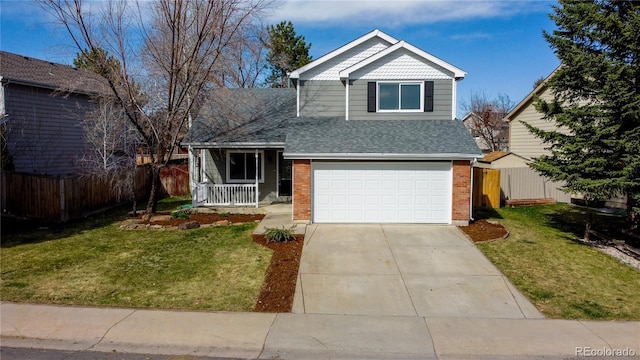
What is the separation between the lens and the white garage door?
13.7m

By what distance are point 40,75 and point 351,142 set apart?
14.6 m

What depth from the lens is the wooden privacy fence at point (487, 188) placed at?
1770 cm

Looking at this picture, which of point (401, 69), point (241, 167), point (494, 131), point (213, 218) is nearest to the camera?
point (213, 218)

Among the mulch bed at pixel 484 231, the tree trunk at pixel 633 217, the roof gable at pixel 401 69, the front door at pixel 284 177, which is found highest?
the roof gable at pixel 401 69

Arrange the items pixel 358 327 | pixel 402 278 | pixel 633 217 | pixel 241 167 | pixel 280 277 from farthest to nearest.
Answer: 1. pixel 241 167
2. pixel 633 217
3. pixel 402 278
4. pixel 280 277
5. pixel 358 327

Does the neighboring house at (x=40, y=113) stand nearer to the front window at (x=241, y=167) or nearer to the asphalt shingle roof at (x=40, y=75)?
the asphalt shingle roof at (x=40, y=75)

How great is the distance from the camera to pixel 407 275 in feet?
29.7

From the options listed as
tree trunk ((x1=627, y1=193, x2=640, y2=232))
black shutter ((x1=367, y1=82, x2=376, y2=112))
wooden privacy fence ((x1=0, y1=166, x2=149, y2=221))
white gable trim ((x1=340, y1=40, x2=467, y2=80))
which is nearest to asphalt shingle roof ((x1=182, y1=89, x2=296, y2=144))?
black shutter ((x1=367, y1=82, x2=376, y2=112))

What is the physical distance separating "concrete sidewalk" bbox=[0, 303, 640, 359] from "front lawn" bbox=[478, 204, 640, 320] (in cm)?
63

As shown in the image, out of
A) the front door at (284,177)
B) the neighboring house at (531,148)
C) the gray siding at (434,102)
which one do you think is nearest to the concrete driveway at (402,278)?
the front door at (284,177)

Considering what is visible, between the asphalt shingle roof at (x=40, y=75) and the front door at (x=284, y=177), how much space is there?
7074 mm

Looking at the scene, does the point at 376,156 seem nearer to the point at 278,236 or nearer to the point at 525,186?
the point at 278,236

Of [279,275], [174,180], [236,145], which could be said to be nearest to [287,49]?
[174,180]

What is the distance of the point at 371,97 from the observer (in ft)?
51.4
